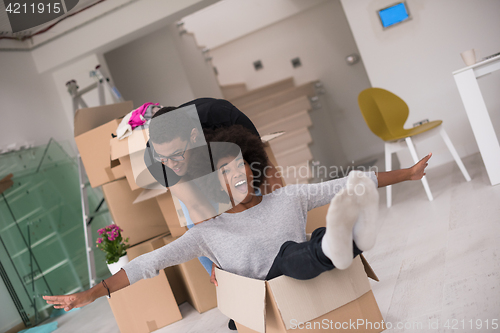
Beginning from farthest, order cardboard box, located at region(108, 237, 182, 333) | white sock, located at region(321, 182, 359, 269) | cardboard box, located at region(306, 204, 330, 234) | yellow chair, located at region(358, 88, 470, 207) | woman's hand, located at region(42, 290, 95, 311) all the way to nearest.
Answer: yellow chair, located at region(358, 88, 470, 207), cardboard box, located at region(108, 237, 182, 333), cardboard box, located at region(306, 204, 330, 234), woman's hand, located at region(42, 290, 95, 311), white sock, located at region(321, 182, 359, 269)

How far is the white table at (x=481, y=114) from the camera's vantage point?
7.29ft

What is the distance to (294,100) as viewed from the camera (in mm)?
4492

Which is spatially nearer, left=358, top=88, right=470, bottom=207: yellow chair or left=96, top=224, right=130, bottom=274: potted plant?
left=96, top=224, right=130, bottom=274: potted plant

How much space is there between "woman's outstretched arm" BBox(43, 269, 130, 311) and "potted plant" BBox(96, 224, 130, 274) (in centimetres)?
102

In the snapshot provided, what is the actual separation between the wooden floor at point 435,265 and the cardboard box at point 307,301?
21 cm

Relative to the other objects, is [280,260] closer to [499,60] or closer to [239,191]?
[239,191]

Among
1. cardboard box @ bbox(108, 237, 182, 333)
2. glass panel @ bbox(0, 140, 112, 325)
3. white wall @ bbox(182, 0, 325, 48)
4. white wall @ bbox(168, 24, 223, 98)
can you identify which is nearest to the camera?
cardboard box @ bbox(108, 237, 182, 333)

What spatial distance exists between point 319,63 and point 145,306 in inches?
164

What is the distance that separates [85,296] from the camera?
1.02 m

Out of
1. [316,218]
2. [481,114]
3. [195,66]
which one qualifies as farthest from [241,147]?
[195,66]

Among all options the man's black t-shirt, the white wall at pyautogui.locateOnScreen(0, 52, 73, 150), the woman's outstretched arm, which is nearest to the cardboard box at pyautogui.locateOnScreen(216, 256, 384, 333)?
the woman's outstretched arm

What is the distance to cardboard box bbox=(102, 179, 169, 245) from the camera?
225cm

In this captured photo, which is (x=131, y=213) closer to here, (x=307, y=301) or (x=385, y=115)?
(x=307, y=301)

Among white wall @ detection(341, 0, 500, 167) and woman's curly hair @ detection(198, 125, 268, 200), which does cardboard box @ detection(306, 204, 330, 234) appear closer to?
woman's curly hair @ detection(198, 125, 268, 200)
